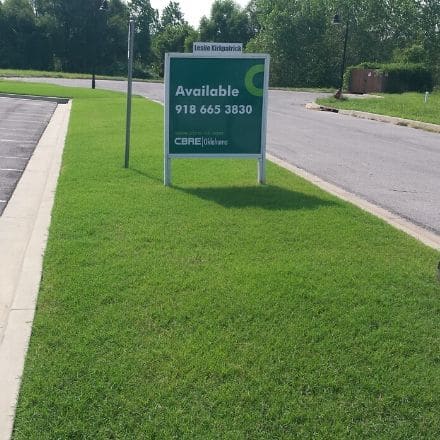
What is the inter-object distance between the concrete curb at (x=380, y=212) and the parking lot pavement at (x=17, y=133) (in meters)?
4.44

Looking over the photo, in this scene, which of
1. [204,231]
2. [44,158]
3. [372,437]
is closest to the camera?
[372,437]

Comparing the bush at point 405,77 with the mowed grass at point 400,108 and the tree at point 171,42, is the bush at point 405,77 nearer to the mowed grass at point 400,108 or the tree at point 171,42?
the mowed grass at point 400,108

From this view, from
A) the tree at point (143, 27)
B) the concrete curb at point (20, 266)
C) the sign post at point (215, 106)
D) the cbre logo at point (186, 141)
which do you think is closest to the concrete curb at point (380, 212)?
the sign post at point (215, 106)

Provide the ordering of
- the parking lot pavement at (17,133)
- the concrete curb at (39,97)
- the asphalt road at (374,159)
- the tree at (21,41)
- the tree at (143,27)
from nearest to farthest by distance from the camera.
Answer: the asphalt road at (374,159) → the parking lot pavement at (17,133) → the concrete curb at (39,97) → the tree at (21,41) → the tree at (143,27)

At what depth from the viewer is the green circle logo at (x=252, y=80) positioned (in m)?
8.13

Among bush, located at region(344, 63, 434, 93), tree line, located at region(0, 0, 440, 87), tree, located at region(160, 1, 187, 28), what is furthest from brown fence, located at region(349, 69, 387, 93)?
tree, located at region(160, 1, 187, 28)

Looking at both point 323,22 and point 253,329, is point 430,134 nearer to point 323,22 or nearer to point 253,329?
point 253,329

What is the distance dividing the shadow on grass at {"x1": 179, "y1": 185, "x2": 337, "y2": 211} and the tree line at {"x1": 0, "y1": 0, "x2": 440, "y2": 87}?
50.5 m

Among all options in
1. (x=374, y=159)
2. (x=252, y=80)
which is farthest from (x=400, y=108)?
(x=252, y=80)

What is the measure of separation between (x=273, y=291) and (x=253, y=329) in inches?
24.9

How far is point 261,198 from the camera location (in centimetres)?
746

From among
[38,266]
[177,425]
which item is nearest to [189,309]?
[177,425]

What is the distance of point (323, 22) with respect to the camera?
63938mm

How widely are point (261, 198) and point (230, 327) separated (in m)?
3.76
